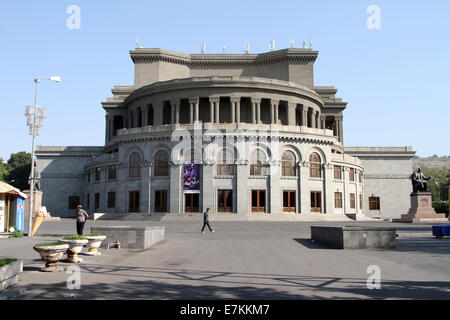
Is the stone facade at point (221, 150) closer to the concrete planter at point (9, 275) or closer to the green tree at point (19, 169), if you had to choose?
the green tree at point (19, 169)

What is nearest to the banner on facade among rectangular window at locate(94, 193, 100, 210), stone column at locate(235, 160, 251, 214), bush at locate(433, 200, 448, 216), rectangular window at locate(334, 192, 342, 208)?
stone column at locate(235, 160, 251, 214)

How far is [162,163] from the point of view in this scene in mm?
51062

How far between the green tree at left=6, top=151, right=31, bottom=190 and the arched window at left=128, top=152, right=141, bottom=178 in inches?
2004

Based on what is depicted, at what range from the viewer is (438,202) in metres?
99.6

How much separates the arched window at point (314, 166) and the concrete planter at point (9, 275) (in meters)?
44.7

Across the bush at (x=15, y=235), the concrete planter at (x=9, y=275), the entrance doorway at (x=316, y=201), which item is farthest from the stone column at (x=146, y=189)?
the concrete planter at (x=9, y=275)

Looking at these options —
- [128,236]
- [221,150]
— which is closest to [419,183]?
[221,150]

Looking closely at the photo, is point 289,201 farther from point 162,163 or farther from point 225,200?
point 162,163

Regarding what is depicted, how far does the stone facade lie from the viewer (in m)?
49.2

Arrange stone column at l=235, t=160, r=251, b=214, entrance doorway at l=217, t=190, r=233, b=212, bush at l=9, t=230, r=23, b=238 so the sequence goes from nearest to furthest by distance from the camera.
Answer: bush at l=9, t=230, r=23, b=238, stone column at l=235, t=160, r=251, b=214, entrance doorway at l=217, t=190, r=233, b=212

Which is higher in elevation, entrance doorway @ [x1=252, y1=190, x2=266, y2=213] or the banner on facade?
the banner on facade

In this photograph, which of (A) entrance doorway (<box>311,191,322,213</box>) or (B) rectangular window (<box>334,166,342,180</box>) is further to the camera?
(B) rectangular window (<box>334,166,342,180</box>)

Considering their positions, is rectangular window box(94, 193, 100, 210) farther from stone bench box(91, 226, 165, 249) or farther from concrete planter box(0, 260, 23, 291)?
concrete planter box(0, 260, 23, 291)
